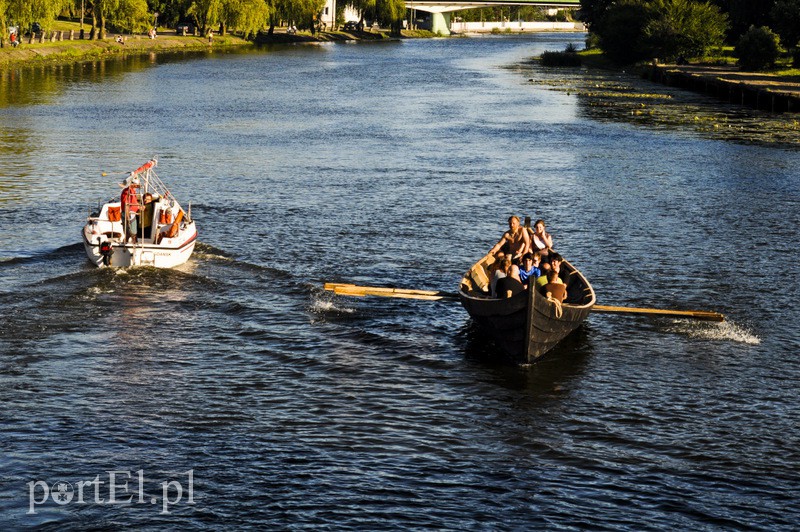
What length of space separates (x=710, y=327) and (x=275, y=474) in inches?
541

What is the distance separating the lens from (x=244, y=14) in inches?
6132

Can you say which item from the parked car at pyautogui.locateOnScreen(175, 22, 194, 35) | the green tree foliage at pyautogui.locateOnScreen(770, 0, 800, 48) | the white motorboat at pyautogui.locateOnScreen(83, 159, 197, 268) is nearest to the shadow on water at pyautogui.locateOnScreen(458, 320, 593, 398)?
the white motorboat at pyautogui.locateOnScreen(83, 159, 197, 268)

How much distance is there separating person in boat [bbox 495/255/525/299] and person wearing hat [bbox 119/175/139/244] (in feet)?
37.3

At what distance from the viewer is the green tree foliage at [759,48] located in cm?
10039

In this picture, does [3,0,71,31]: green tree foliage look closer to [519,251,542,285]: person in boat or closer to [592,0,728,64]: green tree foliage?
[592,0,728,64]: green tree foliage

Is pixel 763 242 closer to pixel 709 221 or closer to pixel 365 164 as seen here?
pixel 709 221

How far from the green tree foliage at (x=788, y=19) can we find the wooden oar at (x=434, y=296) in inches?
2871

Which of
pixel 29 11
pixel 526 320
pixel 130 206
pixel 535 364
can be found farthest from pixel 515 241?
pixel 29 11

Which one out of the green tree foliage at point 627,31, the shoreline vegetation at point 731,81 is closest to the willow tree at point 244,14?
the shoreline vegetation at point 731,81

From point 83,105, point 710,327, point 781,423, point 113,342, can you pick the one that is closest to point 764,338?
point 710,327

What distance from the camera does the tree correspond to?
118m

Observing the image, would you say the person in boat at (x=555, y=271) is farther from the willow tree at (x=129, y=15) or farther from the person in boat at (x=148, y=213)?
the willow tree at (x=129, y=15)

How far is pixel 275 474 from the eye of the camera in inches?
778

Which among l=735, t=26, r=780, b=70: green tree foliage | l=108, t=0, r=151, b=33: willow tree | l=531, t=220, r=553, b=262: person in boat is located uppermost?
l=108, t=0, r=151, b=33: willow tree
